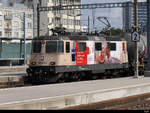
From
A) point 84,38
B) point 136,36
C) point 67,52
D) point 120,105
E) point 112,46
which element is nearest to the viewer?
point 120,105

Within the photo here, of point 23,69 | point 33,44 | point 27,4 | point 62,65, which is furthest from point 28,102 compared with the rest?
point 27,4

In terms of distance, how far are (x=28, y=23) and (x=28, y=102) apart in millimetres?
68219

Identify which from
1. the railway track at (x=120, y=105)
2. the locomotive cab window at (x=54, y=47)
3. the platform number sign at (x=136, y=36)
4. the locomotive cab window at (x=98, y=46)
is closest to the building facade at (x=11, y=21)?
the locomotive cab window at (x=98, y=46)

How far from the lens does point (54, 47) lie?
20516mm

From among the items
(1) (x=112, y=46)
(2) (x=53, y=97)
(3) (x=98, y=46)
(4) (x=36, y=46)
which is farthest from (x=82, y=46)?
(2) (x=53, y=97)

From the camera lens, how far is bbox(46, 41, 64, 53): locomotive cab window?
20469 millimetres

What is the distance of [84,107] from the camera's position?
11.8 metres

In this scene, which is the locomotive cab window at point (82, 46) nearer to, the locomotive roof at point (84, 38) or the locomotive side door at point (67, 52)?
→ the locomotive roof at point (84, 38)

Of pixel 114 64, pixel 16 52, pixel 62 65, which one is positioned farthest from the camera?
pixel 16 52

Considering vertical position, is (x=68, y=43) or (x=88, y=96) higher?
(x=68, y=43)

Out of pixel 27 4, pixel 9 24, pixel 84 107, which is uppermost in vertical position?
pixel 27 4

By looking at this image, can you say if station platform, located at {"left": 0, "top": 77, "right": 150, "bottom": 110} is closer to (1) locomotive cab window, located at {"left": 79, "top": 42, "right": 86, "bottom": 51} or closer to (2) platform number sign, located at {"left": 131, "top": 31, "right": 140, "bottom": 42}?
(2) platform number sign, located at {"left": 131, "top": 31, "right": 140, "bottom": 42}

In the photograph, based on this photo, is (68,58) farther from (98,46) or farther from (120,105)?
(120,105)

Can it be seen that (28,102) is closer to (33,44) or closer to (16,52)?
(33,44)
